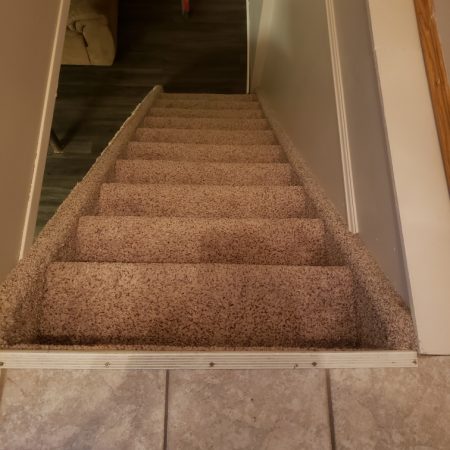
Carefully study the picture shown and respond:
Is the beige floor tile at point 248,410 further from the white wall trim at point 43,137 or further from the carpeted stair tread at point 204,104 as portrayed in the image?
the carpeted stair tread at point 204,104

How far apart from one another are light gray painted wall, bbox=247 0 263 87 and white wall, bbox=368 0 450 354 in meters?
2.61

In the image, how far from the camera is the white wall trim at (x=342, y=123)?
3.87 feet

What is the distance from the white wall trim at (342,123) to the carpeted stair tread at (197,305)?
233 mm

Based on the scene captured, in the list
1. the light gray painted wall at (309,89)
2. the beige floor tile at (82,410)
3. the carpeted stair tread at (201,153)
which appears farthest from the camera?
the carpeted stair tread at (201,153)

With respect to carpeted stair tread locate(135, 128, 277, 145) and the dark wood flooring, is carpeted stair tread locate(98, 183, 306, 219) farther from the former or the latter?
the dark wood flooring

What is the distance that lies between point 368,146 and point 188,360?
0.81m

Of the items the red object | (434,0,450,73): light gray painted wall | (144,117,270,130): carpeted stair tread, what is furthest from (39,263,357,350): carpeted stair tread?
the red object

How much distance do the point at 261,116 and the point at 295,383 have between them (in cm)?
242

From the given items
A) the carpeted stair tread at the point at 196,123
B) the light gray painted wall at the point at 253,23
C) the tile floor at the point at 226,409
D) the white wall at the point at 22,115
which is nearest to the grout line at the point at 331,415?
the tile floor at the point at 226,409

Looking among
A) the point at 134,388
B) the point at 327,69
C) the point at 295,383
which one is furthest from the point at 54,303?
the point at 327,69

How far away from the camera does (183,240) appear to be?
4.07 ft

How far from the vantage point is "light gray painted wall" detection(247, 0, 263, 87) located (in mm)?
3314

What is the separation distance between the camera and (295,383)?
731 mm

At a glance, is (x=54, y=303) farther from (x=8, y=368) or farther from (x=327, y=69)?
(x=327, y=69)
